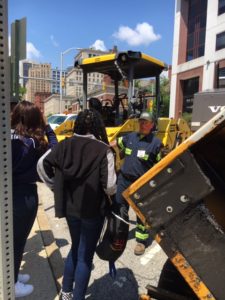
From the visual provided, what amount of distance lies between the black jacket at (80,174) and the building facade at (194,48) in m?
29.5

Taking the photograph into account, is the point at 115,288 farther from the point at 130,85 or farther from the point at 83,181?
the point at 130,85

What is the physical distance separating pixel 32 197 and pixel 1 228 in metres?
1.32

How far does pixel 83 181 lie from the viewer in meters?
2.72

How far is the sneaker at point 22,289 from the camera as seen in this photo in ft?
10.4

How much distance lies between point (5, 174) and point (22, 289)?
211 centimetres

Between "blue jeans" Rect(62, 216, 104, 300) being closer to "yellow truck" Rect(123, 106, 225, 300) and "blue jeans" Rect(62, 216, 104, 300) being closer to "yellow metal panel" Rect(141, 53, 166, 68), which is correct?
"yellow truck" Rect(123, 106, 225, 300)

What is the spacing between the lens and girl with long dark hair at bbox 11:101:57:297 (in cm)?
278

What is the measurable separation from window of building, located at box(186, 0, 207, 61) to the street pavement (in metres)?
32.1

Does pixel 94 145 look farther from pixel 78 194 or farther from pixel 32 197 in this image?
pixel 32 197

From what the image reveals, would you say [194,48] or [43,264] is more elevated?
[194,48]

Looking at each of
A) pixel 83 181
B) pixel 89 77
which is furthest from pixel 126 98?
pixel 83 181

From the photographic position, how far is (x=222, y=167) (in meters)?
2.37

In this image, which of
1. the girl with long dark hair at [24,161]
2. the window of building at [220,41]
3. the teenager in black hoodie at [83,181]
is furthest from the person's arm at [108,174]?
the window of building at [220,41]

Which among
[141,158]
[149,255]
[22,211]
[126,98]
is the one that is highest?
[126,98]
